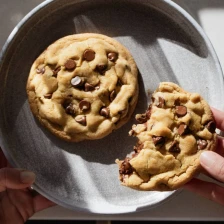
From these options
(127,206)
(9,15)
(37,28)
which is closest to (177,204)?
(127,206)

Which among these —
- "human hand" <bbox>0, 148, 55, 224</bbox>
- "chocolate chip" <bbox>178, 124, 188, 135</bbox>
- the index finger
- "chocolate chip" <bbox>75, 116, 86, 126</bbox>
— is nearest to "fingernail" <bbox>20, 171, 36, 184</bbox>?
"human hand" <bbox>0, 148, 55, 224</bbox>

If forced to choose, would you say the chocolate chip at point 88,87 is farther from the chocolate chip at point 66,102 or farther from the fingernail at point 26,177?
the fingernail at point 26,177

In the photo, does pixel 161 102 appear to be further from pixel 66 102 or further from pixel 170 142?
pixel 66 102

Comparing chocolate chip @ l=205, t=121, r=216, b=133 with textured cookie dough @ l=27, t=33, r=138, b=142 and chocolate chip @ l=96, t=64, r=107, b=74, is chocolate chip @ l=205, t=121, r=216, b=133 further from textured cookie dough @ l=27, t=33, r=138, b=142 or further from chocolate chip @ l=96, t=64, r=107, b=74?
chocolate chip @ l=96, t=64, r=107, b=74

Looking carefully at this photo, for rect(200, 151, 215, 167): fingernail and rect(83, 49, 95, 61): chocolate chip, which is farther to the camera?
rect(83, 49, 95, 61): chocolate chip

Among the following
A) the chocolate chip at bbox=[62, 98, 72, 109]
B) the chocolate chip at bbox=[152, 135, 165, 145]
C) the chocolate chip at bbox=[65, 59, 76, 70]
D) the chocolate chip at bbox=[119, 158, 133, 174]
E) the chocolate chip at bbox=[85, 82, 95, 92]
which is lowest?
the chocolate chip at bbox=[119, 158, 133, 174]

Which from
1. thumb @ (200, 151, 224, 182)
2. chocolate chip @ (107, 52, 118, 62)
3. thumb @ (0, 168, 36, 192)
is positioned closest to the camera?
thumb @ (200, 151, 224, 182)
